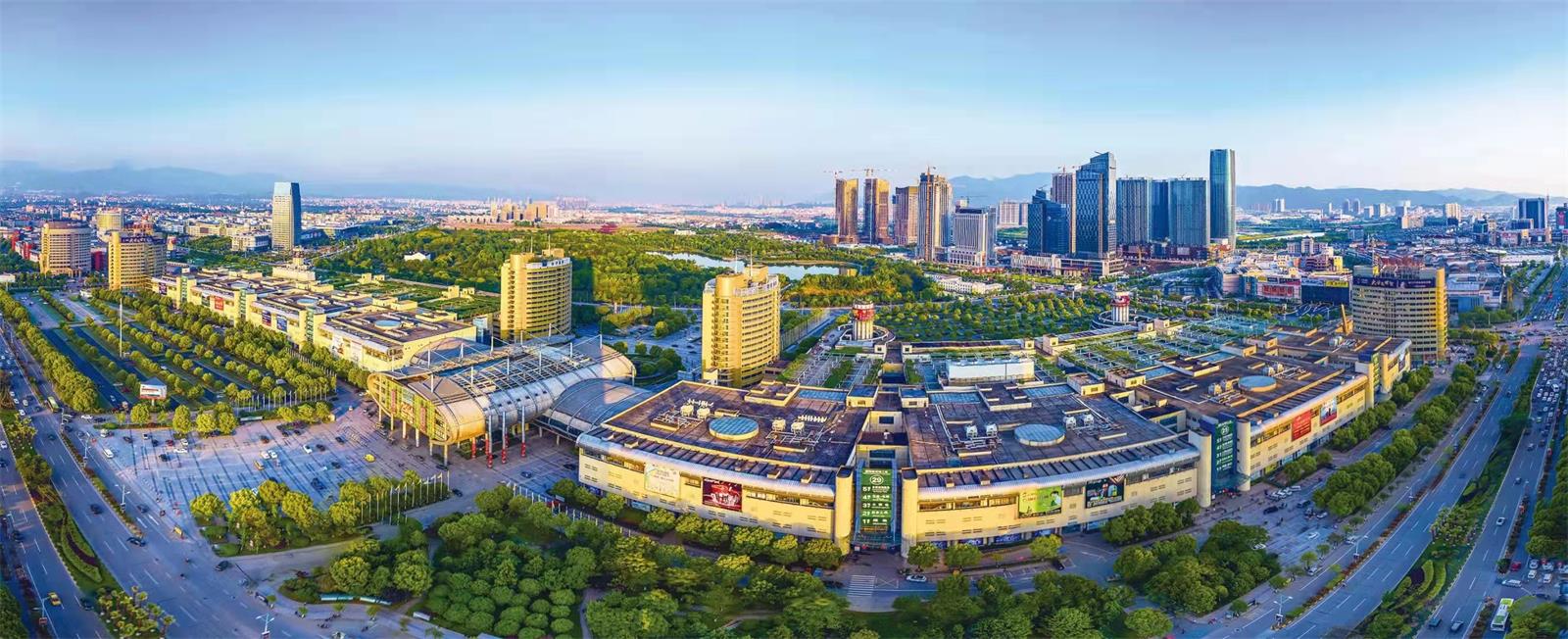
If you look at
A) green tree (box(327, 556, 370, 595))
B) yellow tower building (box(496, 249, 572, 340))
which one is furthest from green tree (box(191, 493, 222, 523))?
yellow tower building (box(496, 249, 572, 340))

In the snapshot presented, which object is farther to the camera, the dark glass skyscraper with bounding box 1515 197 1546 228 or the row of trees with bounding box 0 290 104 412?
the dark glass skyscraper with bounding box 1515 197 1546 228

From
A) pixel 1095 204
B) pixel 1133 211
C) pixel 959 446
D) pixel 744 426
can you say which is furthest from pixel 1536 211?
pixel 744 426

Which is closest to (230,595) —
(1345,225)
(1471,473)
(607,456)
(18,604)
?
(18,604)

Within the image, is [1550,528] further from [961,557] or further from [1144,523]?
[961,557]

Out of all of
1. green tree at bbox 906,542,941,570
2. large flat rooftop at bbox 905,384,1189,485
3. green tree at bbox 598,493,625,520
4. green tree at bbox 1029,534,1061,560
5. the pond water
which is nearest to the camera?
green tree at bbox 906,542,941,570

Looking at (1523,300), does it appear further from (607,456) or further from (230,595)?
(230,595)

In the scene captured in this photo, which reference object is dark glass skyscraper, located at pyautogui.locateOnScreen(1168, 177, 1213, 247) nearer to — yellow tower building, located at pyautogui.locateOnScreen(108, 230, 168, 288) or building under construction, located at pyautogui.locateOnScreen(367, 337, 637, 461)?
building under construction, located at pyautogui.locateOnScreen(367, 337, 637, 461)
